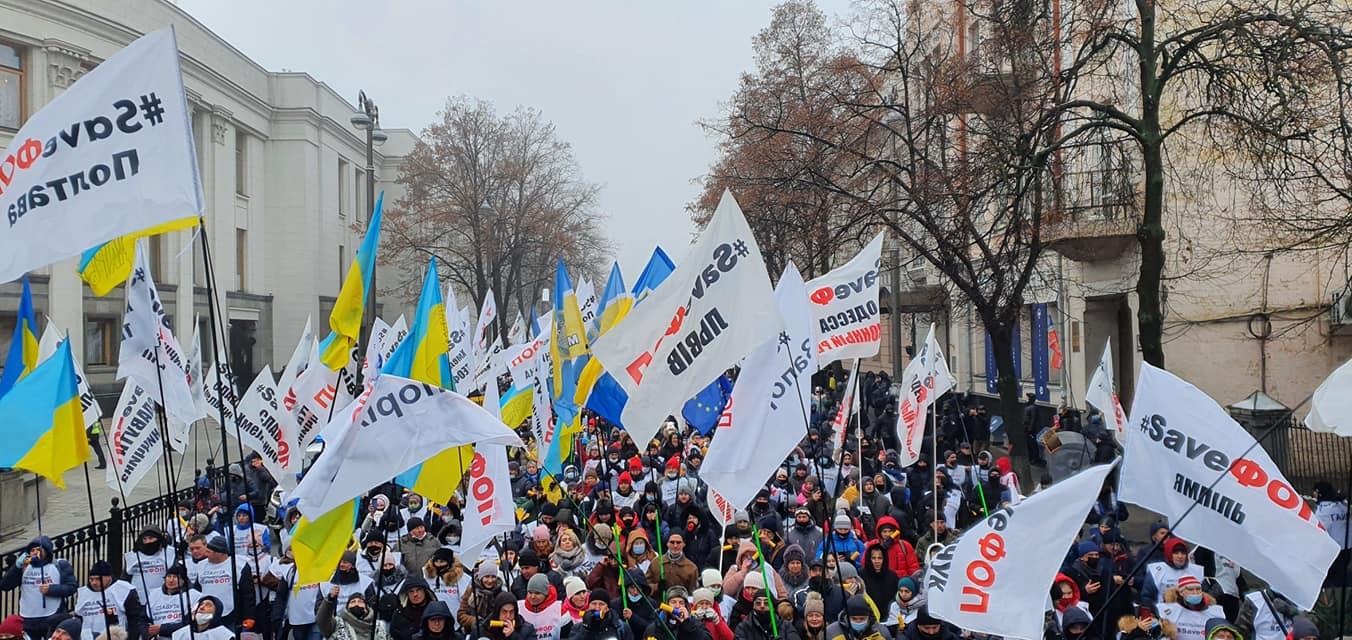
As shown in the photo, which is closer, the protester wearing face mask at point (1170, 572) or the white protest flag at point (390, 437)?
the white protest flag at point (390, 437)

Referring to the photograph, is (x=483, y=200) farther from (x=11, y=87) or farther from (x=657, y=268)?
(x=657, y=268)

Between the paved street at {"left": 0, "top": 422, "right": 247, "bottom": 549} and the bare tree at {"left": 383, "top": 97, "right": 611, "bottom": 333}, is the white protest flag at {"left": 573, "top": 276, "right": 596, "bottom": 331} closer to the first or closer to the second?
the paved street at {"left": 0, "top": 422, "right": 247, "bottom": 549}

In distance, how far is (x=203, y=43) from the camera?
127ft

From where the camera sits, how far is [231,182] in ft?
134

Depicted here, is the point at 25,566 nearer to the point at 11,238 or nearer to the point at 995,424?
the point at 11,238

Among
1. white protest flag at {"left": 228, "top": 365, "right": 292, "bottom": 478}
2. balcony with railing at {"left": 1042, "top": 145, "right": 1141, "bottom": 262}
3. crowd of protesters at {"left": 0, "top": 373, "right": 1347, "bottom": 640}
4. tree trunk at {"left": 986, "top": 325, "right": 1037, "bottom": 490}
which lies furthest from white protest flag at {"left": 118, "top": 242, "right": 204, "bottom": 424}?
balcony with railing at {"left": 1042, "top": 145, "right": 1141, "bottom": 262}

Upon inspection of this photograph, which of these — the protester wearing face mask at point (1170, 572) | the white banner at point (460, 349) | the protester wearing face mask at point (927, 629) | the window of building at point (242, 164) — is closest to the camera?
the protester wearing face mask at point (927, 629)

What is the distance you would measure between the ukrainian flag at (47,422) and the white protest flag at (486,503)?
8.95ft

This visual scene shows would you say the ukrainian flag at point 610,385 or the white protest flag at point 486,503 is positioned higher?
the ukrainian flag at point 610,385

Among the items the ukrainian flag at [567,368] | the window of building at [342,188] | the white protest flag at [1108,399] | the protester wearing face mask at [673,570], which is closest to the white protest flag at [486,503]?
the protester wearing face mask at [673,570]

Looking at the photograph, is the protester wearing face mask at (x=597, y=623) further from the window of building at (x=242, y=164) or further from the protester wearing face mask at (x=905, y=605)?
the window of building at (x=242, y=164)

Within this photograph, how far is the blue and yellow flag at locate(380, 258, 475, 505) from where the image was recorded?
7.63 meters

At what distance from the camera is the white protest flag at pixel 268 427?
12.2 metres

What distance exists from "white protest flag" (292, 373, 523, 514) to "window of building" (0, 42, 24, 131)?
28.8m
